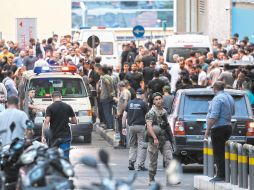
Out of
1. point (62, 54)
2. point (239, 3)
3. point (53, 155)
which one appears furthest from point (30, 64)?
point (53, 155)

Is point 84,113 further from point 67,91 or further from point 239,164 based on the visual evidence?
point 239,164

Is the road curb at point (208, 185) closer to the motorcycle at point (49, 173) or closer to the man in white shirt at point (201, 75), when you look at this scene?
the motorcycle at point (49, 173)

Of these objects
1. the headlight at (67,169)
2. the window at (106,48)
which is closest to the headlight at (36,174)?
the headlight at (67,169)

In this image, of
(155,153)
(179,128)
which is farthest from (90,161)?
(179,128)

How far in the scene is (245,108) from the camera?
76.5ft

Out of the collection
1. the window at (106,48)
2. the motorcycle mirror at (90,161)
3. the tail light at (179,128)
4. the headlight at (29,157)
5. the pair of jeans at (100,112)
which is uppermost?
the motorcycle mirror at (90,161)

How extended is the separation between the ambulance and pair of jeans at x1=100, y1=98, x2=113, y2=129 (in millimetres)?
1578

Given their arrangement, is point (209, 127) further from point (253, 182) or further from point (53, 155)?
point (53, 155)

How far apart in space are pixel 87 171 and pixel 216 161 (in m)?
5.07

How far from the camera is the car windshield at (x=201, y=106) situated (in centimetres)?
2316

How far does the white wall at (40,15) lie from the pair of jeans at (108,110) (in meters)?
30.0

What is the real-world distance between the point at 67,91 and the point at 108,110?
85.2 inches

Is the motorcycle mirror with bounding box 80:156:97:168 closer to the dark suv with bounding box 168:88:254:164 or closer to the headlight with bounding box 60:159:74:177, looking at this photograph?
the headlight with bounding box 60:159:74:177

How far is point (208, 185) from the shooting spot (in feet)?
65.3
